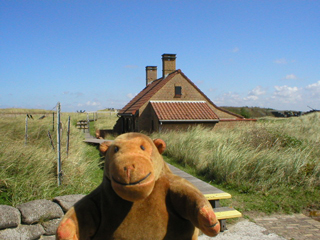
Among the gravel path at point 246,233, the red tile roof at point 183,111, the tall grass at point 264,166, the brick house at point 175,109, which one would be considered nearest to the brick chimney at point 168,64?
the brick house at point 175,109

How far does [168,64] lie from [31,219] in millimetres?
21044

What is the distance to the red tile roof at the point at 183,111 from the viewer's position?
19.2m

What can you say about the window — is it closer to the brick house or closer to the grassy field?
the brick house

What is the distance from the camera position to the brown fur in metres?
2.36

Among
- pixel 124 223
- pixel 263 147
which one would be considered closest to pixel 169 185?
pixel 124 223

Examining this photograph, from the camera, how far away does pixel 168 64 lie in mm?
24359

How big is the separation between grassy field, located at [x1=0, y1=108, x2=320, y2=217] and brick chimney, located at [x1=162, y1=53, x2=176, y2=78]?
13763mm

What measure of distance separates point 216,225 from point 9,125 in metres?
9.82

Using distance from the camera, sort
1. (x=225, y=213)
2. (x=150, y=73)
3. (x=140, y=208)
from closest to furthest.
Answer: (x=140, y=208) → (x=225, y=213) → (x=150, y=73)

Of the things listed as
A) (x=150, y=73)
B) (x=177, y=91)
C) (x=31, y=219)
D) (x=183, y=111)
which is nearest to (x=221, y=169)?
(x=31, y=219)

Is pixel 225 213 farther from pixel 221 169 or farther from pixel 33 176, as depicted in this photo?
pixel 33 176

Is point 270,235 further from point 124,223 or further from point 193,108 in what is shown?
point 193,108

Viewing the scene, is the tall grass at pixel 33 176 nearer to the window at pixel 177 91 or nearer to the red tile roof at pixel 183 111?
the red tile roof at pixel 183 111

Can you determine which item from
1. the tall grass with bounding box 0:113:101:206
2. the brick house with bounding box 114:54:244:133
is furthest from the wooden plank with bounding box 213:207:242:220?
the brick house with bounding box 114:54:244:133
